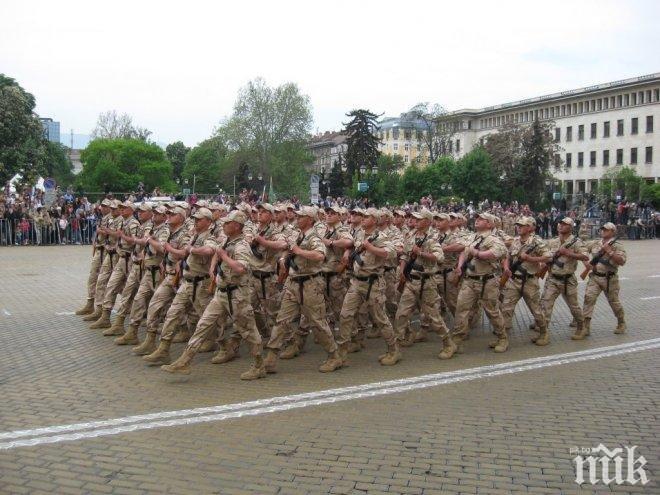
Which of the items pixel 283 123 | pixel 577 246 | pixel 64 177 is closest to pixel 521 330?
pixel 577 246

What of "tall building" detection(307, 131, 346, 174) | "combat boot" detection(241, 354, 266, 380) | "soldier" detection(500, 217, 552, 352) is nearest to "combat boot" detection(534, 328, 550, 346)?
"soldier" detection(500, 217, 552, 352)

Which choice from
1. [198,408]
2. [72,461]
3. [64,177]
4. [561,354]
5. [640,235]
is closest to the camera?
[72,461]

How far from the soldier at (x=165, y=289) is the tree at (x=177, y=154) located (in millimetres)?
125425

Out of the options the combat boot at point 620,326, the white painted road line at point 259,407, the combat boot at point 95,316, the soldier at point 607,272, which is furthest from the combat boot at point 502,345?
the combat boot at point 95,316

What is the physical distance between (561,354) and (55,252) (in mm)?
19606

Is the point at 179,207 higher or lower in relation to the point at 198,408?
higher

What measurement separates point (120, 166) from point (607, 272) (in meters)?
87.4

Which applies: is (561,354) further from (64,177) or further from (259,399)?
(64,177)

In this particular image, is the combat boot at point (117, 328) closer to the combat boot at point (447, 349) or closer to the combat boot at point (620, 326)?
the combat boot at point (447, 349)

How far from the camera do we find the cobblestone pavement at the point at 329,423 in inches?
217

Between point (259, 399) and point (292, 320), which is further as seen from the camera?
point (292, 320)

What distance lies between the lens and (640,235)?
4119 cm

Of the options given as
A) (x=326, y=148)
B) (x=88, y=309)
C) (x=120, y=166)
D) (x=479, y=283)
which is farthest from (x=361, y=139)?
(x=326, y=148)

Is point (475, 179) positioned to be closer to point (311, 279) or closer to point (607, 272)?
point (607, 272)
